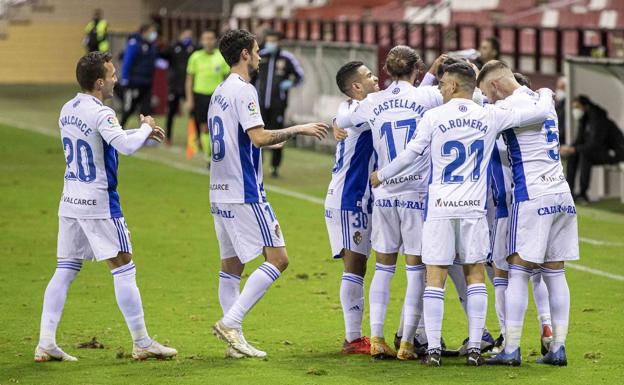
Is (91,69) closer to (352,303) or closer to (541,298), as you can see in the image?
(352,303)

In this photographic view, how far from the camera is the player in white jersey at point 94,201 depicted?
318 inches

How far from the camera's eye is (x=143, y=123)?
8117mm

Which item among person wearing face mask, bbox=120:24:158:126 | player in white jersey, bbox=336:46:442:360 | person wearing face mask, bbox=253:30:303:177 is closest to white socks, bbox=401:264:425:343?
player in white jersey, bbox=336:46:442:360

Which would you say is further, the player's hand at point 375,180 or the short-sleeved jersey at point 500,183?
the short-sleeved jersey at point 500,183

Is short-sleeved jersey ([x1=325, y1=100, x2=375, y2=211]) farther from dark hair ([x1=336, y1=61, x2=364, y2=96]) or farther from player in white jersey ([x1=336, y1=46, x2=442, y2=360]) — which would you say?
player in white jersey ([x1=336, y1=46, x2=442, y2=360])

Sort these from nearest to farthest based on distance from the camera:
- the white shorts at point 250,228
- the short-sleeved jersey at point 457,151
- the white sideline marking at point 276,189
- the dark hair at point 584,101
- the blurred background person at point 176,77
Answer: the short-sleeved jersey at point 457,151
the white shorts at point 250,228
the white sideline marking at point 276,189
the dark hair at point 584,101
the blurred background person at point 176,77

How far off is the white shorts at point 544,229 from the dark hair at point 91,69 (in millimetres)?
2662

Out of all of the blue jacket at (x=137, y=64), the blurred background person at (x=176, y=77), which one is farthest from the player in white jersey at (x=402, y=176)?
the blue jacket at (x=137, y=64)

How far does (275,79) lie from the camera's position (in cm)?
1902

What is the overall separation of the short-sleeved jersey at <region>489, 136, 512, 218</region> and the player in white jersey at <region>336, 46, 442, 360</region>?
0.48 m

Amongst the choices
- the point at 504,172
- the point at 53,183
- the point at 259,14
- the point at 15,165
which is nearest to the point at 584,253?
the point at 504,172

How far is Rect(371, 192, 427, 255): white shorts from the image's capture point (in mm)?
8250

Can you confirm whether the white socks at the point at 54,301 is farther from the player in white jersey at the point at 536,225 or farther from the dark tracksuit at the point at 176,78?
the dark tracksuit at the point at 176,78

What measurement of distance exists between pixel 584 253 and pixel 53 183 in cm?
846
